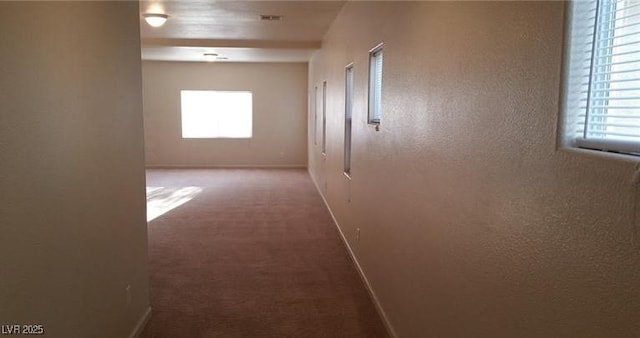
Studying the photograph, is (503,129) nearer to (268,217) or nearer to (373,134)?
(373,134)

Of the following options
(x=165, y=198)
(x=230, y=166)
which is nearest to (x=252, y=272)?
(x=165, y=198)

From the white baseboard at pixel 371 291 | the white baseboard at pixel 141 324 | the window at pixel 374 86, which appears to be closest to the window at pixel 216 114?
the white baseboard at pixel 371 291

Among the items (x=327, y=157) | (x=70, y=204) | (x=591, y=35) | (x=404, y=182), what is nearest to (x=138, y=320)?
(x=70, y=204)

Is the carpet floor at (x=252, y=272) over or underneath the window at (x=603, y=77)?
underneath

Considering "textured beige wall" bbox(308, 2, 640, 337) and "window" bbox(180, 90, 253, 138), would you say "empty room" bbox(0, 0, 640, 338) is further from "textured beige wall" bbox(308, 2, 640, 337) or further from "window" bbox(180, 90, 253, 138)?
"window" bbox(180, 90, 253, 138)

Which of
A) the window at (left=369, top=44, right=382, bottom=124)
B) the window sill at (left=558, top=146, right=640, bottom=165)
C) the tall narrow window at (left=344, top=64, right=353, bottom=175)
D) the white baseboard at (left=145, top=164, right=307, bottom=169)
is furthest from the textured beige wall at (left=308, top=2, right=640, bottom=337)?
the white baseboard at (left=145, top=164, right=307, bottom=169)

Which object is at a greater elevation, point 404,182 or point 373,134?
point 373,134

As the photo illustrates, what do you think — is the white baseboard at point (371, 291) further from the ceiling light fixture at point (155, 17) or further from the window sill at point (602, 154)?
the ceiling light fixture at point (155, 17)

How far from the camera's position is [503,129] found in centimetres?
152

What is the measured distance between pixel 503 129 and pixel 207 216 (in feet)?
17.1

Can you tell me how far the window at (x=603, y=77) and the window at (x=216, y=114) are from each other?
10.6m

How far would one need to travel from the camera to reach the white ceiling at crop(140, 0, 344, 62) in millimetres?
4977

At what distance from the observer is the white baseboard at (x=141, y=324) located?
294 centimetres

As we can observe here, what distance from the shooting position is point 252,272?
13.7ft
